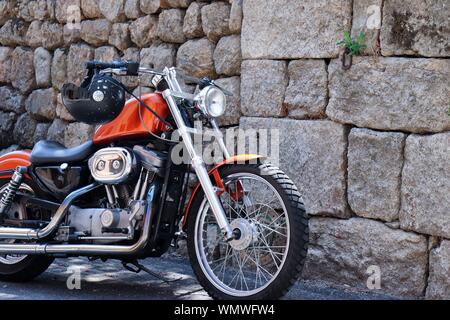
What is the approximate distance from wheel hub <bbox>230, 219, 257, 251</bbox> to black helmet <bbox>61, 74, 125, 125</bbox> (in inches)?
38.8

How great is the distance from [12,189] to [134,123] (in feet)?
3.12

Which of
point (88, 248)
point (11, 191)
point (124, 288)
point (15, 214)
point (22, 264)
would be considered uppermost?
point (11, 191)

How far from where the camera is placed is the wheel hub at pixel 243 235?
4.19 metres

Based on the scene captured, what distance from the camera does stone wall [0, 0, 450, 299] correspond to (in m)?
4.52

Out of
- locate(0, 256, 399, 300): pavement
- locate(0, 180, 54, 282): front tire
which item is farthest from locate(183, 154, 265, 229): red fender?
locate(0, 180, 54, 282): front tire

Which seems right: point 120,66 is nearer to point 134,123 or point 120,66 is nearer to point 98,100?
point 98,100

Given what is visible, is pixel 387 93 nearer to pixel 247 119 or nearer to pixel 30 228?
pixel 247 119

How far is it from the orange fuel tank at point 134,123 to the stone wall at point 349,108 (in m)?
1.03

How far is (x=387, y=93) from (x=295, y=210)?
3.49ft

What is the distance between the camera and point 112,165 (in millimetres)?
4527

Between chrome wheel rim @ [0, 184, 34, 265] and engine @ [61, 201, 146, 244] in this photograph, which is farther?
chrome wheel rim @ [0, 184, 34, 265]

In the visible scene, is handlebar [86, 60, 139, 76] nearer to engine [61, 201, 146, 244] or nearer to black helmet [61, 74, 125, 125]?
black helmet [61, 74, 125, 125]

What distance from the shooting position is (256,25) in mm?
5352

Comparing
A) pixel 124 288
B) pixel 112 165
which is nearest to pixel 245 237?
pixel 112 165
